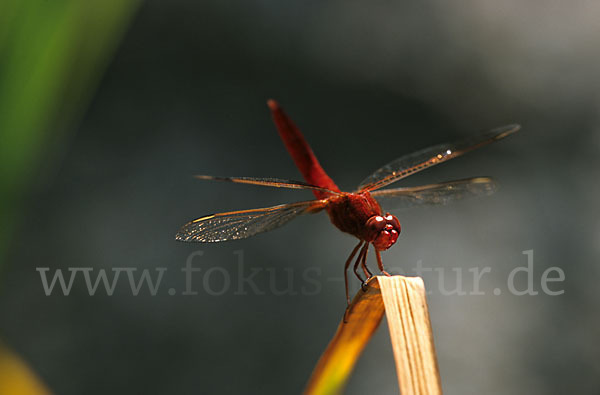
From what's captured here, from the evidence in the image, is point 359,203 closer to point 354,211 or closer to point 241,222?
point 354,211

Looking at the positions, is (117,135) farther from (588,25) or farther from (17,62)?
(588,25)

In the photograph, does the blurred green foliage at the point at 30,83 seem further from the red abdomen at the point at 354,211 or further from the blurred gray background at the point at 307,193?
the blurred gray background at the point at 307,193

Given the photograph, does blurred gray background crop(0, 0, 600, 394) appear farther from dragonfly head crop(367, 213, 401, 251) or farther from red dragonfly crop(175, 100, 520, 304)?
dragonfly head crop(367, 213, 401, 251)

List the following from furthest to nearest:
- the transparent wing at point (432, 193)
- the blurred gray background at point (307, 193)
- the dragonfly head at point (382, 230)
A: 1. the blurred gray background at point (307, 193)
2. the transparent wing at point (432, 193)
3. the dragonfly head at point (382, 230)

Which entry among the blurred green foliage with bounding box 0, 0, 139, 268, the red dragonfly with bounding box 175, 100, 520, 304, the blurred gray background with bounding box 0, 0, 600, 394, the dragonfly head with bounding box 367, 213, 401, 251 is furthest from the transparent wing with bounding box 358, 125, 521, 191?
the blurred gray background with bounding box 0, 0, 600, 394

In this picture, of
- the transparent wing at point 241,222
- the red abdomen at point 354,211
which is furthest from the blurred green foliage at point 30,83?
the red abdomen at point 354,211

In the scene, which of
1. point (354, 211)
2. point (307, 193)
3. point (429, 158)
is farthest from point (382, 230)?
point (307, 193)

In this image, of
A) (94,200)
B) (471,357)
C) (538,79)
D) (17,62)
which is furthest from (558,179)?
(17,62)
